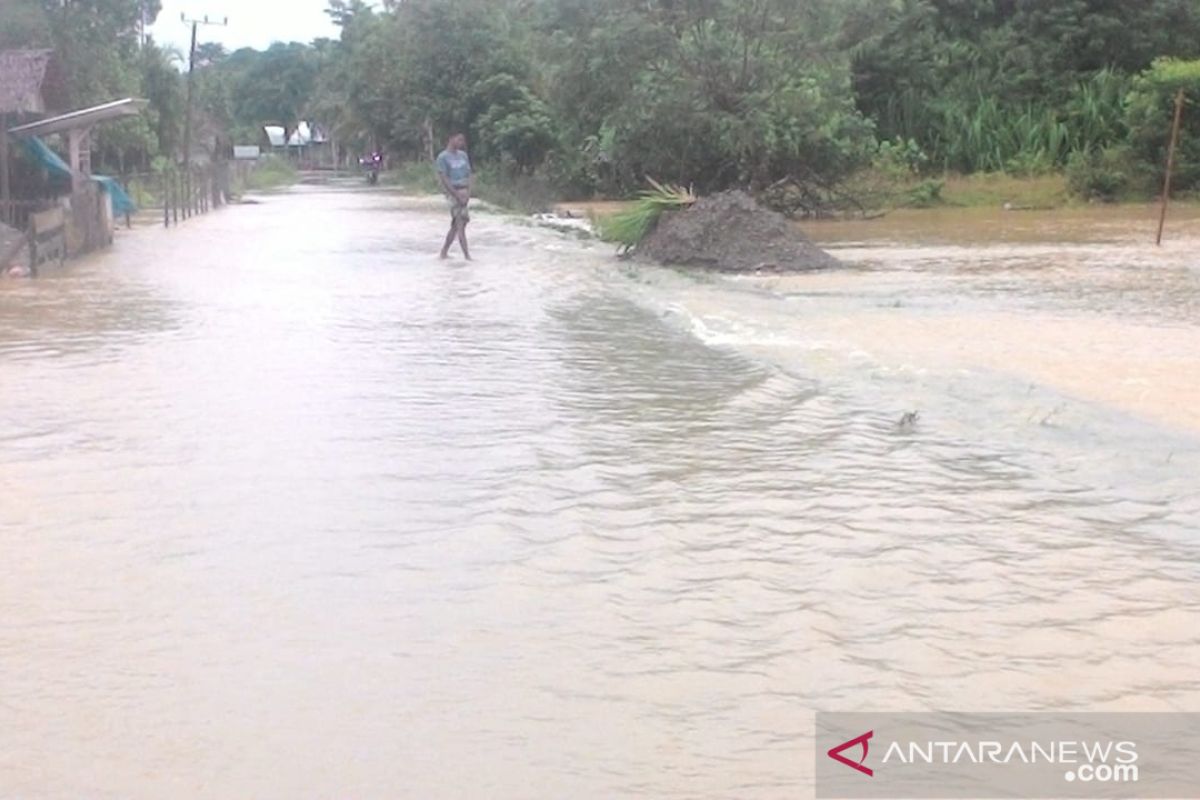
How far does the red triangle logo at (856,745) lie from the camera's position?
3990 millimetres

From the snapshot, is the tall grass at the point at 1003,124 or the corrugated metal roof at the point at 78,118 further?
the tall grass at the point at 1003,124

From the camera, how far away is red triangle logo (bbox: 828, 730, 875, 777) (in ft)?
13.1

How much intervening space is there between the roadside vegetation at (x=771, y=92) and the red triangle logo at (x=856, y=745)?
2156 cm

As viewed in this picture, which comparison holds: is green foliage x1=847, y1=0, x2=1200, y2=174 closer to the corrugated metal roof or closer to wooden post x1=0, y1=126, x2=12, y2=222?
the corrugated metal roof

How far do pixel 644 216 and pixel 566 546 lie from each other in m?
14.5

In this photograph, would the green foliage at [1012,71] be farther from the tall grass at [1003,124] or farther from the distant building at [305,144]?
the distant building at [305,144]

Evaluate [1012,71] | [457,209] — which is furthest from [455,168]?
[1012,71]

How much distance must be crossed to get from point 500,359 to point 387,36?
54348mm

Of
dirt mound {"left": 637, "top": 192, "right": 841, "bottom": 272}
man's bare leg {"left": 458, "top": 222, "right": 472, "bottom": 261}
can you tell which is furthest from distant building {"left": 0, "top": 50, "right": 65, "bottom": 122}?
dirt mound {"left": 637, "top": 192, "right": 841, "bottom": 272}

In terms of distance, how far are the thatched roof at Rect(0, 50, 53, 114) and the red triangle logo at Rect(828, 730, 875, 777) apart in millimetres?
23810

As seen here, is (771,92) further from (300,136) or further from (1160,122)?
(300,136)

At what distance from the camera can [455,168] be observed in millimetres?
18406

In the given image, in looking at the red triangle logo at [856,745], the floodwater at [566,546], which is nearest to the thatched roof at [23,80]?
the floodwater at [566,546]

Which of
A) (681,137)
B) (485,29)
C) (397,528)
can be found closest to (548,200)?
(681,137)
